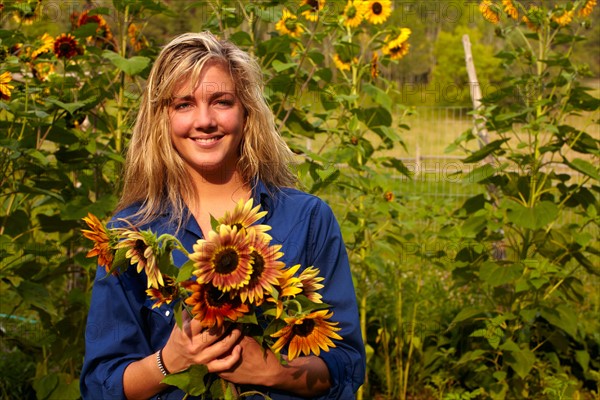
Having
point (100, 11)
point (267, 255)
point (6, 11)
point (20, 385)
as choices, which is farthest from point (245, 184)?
point (20, 385)

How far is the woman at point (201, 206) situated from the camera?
1.59 meters

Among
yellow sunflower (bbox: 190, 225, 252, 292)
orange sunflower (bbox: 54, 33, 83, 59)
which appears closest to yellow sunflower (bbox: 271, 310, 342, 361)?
yellow sunflower (bbox: 190, 225, 252, 292)

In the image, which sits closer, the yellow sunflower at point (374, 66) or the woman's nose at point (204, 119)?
the woman's nose at point (204, 119)

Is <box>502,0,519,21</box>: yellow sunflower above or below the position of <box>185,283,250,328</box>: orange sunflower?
above

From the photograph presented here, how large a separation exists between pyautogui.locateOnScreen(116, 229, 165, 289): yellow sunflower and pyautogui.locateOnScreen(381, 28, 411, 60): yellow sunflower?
2.57 meters

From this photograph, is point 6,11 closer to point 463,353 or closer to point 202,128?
point 202,128

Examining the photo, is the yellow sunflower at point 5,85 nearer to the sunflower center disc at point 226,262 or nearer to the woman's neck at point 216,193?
the woman's neck at point 216,193

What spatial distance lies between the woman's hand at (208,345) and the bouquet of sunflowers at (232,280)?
21mm

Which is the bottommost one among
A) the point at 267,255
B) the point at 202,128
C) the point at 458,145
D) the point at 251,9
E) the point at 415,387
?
the point at 415,387

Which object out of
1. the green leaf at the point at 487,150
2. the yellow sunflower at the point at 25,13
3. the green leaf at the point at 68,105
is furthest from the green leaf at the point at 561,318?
the yellow sunflower at the point at 25,13

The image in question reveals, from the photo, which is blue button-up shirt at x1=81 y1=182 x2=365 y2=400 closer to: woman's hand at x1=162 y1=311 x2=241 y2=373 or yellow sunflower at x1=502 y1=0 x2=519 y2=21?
woman's hand at x1=162 y1=311 x2=241 y2=373

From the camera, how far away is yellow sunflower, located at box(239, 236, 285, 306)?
1.28 m

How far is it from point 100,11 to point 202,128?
4.93ft

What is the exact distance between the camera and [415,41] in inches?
856
